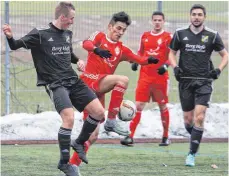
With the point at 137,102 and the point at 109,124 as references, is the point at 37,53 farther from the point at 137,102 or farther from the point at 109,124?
the point at 137,102

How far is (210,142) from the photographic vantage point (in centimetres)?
1579

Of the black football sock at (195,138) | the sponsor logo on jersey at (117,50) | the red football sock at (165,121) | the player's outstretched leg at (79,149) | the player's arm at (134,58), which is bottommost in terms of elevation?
the red football sock at (165,121)

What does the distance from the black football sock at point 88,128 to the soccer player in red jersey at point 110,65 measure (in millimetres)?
254

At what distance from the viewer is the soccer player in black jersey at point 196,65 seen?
12352 millimetres

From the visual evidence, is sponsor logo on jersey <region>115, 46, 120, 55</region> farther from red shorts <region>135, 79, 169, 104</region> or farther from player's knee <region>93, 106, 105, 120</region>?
red shorts <region>135, 79, 169, 104</region>

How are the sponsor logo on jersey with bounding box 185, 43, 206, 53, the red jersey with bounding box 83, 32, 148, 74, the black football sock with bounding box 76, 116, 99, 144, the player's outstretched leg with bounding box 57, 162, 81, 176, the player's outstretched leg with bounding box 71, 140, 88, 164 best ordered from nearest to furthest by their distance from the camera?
the player's outstretched leg with bounding box 57, 162, 81, 176 → the player's outstretched leg with bounding box 71, 140, 88, 164 → the black football sock with bounding box 76, 116, 99, 144 → the red jersey with bounding box 83, 32, 148, 74 → the sponsor logo on jersey with bounding box 185, 43, 206, 53

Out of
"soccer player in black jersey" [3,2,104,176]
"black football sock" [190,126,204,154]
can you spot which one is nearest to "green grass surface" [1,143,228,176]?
"black football sock" [190,126,204,154]

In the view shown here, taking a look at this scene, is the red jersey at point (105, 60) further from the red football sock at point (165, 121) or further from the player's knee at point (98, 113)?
the red football sock at point (165, 121)

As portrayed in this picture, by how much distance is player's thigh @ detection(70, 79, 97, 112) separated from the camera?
35.0ft

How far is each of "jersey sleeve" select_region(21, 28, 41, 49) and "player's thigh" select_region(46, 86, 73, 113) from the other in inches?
23.2

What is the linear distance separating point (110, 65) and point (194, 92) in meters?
1.55

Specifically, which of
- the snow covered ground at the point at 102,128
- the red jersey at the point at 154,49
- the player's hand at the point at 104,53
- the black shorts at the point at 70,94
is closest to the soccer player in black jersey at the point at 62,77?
the black shorts at the point at 70,94

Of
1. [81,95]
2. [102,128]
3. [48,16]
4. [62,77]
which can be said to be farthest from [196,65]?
[48,16]

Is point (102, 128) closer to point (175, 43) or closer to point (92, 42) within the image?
point (175, 43)
